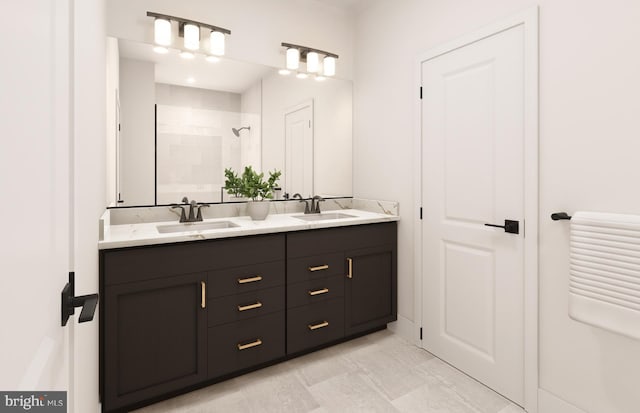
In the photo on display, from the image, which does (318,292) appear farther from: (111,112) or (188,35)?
(188,35)

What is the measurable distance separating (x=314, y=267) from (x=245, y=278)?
50 cm

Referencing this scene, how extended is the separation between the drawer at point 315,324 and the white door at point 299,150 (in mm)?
1042

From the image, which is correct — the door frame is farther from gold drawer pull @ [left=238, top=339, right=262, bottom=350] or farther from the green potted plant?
the green potted plant

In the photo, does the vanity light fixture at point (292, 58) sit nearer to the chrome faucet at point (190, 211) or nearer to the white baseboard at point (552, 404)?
the chrome faucet at point (190, 211)

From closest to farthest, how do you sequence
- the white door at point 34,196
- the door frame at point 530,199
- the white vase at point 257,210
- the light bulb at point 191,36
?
1. the white door at point 34,196
2. the door frame at point 530,199
3. the light bulb at point 191,36
4. the white vase at point 257,210

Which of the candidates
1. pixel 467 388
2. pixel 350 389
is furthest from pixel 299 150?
pixel 467 388

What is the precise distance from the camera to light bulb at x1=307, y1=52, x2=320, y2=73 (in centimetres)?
283

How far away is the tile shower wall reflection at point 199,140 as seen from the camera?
2.35 m

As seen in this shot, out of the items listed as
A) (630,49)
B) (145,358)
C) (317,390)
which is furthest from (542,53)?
(145,358)

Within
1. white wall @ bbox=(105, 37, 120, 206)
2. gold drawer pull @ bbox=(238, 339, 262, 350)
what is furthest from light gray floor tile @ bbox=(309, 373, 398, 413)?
white wall @ bbox=(105, 37, 120, 206)

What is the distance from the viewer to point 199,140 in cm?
247

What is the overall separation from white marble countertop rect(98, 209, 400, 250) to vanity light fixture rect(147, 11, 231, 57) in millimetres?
1223

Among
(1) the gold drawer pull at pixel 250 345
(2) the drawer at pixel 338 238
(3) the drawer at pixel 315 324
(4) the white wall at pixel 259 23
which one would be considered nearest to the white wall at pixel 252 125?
(4) the white wall at pixel 259 23

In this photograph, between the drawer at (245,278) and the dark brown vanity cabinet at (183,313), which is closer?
the dark brown vanity cabinet at (183,313)
